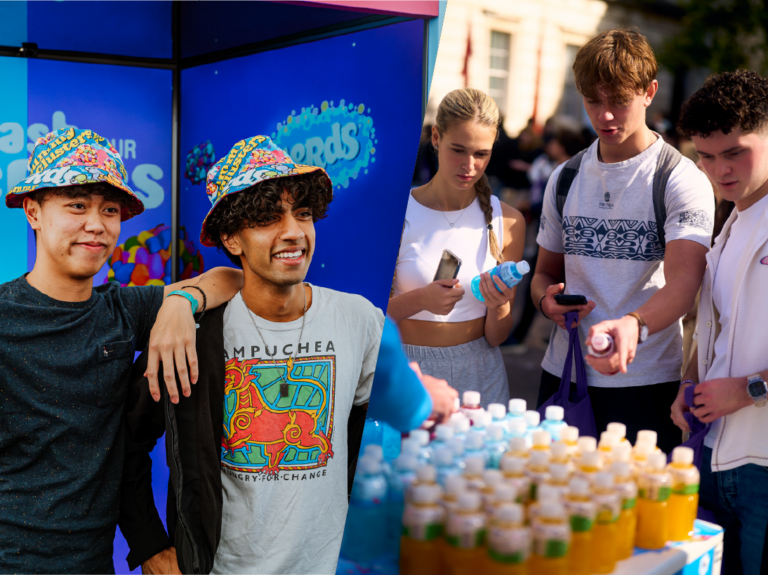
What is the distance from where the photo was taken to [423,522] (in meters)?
0.53

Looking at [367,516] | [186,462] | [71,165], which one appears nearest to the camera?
[367,516]

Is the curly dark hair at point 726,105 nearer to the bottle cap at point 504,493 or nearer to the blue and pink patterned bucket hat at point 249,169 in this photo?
the bottle cap at point 504,493

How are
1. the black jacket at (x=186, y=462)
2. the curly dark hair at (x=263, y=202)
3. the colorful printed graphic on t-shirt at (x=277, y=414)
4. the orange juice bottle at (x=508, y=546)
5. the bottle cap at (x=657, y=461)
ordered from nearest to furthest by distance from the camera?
1. the orange juice bottle at (x=508, y=546)
2. the bottle cap at (x=657, y=461)
3. the black jacket at (x=186, y=462)
4. the colorful printed graphic on t-shirt at (x=277, y=414)
5. the curly dark hair at (x=263, y=202)

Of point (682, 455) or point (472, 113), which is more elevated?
point (472, 113)

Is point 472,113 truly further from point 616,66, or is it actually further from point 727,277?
point 727,277

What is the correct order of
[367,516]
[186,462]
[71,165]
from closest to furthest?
1. [367,516]
2. [186,462]
3. [71,165]

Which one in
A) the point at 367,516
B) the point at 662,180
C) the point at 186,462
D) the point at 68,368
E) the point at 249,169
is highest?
the point at 249,169

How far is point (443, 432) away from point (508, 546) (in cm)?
11

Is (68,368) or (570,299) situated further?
(68,368)

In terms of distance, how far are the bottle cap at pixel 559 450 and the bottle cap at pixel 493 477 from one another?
2.2 inches

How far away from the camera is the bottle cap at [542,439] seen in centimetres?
57

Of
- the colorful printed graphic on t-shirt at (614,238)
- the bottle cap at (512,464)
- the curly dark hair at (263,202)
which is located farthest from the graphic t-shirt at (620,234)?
the curly dark hair at (263,202)

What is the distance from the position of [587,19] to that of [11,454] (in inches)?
66.8

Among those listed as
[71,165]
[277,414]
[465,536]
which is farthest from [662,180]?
[71,165]
